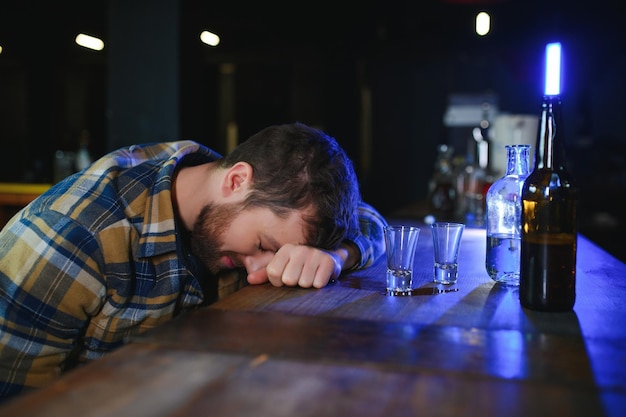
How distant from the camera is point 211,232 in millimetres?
1385

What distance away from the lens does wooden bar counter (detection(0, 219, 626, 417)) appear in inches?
22.8

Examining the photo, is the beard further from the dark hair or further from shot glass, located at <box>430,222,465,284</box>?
shot glass, located at <box>430,222,465,284</box>

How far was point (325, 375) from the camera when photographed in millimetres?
663

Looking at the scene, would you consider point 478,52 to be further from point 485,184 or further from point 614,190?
point 485,184

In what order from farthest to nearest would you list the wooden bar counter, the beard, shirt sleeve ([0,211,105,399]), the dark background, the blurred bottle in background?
the dark background, the blurred bottle in background, the beard, shirt sleeve ([0,211,105,399]), the wooden bar counter

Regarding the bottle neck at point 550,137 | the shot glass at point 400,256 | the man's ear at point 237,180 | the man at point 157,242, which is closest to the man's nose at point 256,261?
the man at point 157,242

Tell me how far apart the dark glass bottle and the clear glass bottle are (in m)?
0.20

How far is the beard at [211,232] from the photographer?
1.37m

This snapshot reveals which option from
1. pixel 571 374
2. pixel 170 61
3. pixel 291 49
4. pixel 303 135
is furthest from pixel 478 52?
pixel 571 374

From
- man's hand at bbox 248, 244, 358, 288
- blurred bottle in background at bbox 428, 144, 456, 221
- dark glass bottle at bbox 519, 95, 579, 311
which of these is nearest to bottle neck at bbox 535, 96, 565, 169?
dark glass bottle at bbox 519, 95, 579, 311

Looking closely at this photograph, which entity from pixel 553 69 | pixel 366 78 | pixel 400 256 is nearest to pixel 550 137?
pixel 553 69

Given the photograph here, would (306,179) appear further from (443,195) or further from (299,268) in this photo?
(443,195)

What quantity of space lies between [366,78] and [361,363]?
7.32 metres

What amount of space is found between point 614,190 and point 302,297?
479 centimetres
